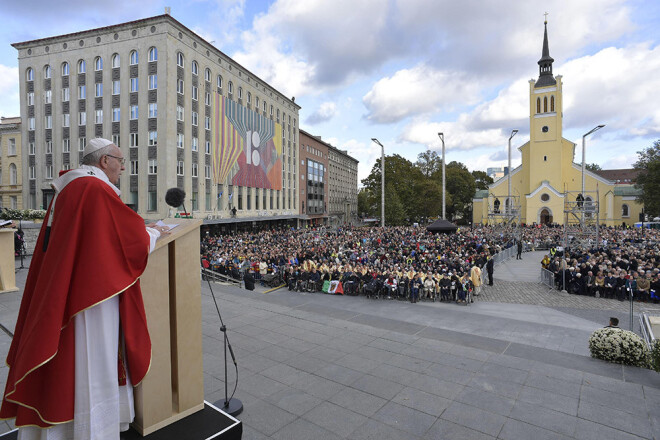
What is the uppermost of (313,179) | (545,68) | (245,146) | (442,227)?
(545,68)

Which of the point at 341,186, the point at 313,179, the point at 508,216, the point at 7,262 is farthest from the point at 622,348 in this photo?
the point at 341,186

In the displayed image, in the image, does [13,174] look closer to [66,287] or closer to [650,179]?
[66,287]

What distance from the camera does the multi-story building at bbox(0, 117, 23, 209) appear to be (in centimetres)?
4100

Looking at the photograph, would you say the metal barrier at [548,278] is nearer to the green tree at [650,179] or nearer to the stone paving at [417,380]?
the stone paving at [417,380]

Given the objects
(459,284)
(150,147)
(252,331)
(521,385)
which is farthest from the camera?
(150,147)

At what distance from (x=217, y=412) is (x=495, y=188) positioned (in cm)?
6704

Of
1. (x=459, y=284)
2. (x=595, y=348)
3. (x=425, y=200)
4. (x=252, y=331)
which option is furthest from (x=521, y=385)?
(x=425, y=200)

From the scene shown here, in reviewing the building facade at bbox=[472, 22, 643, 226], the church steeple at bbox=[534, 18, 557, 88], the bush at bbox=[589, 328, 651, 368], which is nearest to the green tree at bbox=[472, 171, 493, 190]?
the building facade at bbox=[472, 22, 643, 226]

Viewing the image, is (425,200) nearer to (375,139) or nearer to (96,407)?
(375,139)

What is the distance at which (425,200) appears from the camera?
67938 millimetres

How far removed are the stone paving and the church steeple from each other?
61103 millimetres

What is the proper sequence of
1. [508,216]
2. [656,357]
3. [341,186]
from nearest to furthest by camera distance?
[656,357] < [508,216] < [341,186]

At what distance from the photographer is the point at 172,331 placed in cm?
321

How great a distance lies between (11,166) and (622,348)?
54.9 metres
